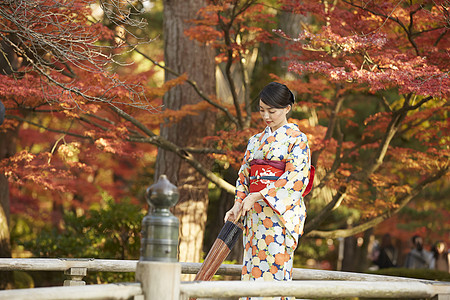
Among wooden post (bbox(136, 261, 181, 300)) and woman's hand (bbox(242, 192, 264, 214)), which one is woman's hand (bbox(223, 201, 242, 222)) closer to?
woman's hand (bbox(242, 192, 264, 214))

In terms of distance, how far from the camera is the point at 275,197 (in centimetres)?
405

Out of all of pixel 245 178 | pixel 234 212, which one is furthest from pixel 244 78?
pixel 234 212

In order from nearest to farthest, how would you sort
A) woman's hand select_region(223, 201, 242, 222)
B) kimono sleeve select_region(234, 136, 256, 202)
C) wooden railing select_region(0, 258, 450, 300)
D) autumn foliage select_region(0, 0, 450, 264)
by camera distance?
wooden railing select_region(0, 258, 450, 300) → woman's hand select_region(223, 201, 242, 222) → kimono sleeve select_region(234, 136, 256, 202) → autumn foliage select_region(0, 0, 450, 264)

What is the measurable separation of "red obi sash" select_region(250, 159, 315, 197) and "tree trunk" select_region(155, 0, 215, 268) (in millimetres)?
5076

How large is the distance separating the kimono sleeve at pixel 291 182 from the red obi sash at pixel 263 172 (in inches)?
2.5

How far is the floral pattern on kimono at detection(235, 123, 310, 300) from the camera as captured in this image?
13.4ft

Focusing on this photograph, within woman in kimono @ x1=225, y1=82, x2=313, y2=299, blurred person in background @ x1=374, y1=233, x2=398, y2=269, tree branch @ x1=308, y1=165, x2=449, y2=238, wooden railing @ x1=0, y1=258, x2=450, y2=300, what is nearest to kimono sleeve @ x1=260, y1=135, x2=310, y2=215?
woman in kimono @ x1=225, y1=82, x2=313, y2=299

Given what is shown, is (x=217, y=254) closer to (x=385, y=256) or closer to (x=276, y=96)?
(x=276, y=96)

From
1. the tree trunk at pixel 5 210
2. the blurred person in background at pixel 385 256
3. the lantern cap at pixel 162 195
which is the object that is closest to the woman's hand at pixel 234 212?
the lantern cap at pixel 162 195

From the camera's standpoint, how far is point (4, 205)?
8961 millimetres

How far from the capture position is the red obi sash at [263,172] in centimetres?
417

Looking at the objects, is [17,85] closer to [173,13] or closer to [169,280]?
[173,13]

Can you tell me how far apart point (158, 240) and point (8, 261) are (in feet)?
7.11

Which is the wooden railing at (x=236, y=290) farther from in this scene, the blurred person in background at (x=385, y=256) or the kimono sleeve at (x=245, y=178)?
the blurred person in background at (x=385, y=256)
